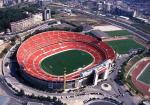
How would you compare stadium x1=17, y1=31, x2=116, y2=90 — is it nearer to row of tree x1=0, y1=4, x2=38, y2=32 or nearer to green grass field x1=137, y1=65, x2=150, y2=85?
green grass field x1=137, y1=65, x2=150, y2=85

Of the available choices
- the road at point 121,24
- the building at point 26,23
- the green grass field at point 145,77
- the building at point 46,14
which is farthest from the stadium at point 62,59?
the building at point 46,14

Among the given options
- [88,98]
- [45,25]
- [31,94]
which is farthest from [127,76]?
[45,25]

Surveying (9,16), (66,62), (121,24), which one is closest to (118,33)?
(121,24)

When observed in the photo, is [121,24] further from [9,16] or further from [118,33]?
[9,16]

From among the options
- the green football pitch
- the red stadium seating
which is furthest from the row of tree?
the green football pitch

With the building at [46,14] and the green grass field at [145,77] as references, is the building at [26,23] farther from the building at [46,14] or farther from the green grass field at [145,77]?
the green grass field at [145,77]
